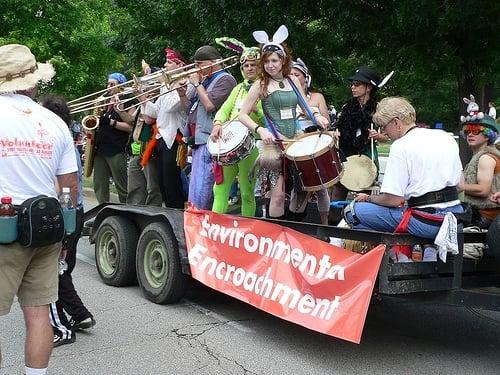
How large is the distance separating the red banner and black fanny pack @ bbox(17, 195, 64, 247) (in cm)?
182

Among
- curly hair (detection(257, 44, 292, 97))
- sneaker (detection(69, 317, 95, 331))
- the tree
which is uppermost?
the tree

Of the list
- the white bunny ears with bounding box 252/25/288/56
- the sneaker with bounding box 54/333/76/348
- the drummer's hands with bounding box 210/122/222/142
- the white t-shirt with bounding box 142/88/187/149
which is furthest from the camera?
the white t-shirt with bounding box 142/88/187/149

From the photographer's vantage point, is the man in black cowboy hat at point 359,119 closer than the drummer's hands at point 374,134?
No

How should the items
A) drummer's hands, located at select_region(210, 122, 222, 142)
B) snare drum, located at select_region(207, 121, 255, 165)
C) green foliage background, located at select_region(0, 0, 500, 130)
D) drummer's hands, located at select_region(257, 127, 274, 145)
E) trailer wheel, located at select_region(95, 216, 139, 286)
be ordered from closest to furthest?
drummer's hands, located at select_region(257, 127, 274, 145) < snare drum, located at select_region(207, 121, 255, 165) < drummer's hands, located at select_region(210, 122, 222, 142) < trailer wheel, located at select_region(95, 216, 139, 286) < green foliage background, located at select_region(0, 0, 500, 130)

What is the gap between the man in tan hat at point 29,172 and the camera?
11.4 ft

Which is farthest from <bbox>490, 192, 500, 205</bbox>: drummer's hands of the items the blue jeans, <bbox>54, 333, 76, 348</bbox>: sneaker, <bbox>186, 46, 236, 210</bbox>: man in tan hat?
<bbox>54, 333, 76, 348</bbox>: sneaker

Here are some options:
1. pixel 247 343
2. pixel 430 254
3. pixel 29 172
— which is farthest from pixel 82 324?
pixel 430 254

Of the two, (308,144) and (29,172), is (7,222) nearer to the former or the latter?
(29,172)

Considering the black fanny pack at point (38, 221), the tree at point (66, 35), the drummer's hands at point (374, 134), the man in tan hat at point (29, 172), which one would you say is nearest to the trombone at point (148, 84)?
the drummer's hands at point (374, 134)

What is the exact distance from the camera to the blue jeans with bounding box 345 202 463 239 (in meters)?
4.27

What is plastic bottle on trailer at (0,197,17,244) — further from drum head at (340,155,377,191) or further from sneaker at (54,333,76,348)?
drum head at (340,155,377,191)

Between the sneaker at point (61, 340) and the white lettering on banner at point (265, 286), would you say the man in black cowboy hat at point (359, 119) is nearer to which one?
the white lettering on banner at point (265, 286)

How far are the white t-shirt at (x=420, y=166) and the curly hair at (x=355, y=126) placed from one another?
2.30 m

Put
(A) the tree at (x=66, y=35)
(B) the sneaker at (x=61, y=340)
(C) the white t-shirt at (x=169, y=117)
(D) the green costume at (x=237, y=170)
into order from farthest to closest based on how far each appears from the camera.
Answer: (A) the tree at (x=66, y=35)
(C) the white t-shirt at (x=169, y=117)
(D) the green costume at (x=237, y=170)
(B) the sneaker at (x=61, y=340)
